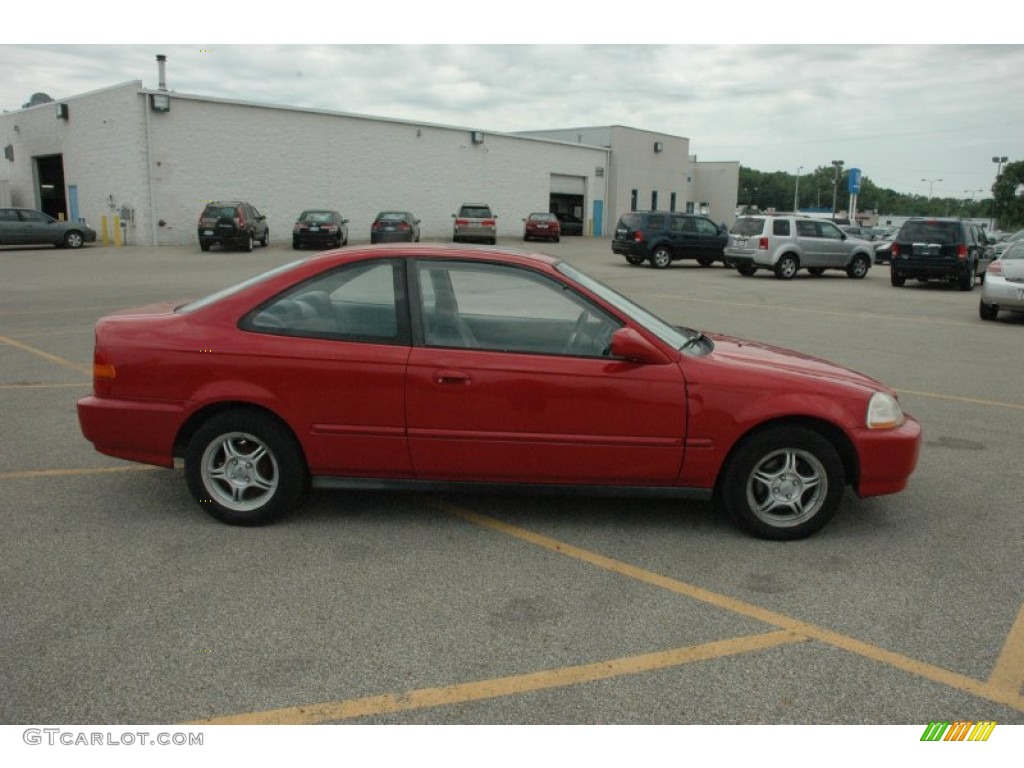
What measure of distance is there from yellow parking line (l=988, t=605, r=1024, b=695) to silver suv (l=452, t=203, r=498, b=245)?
1347 inches

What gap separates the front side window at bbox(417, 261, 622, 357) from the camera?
455cm

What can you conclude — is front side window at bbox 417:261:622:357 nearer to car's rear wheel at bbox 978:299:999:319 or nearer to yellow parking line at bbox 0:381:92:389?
yellow parking line at bbox 0:381:92:389

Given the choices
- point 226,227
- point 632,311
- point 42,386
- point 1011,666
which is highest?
point 226,227

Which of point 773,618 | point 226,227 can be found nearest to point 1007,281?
point 773,618

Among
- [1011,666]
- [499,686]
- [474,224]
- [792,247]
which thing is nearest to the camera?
[499,686]

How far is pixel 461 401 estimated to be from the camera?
14.6 feet

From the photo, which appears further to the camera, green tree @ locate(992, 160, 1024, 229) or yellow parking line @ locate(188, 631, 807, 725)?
green tree @ locate(992, 160, 1024, 229)

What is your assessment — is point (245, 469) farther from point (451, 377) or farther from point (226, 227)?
point (226, 227)

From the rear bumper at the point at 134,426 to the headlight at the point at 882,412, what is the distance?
3663mm

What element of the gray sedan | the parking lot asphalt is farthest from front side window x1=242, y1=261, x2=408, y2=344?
the gray sedan

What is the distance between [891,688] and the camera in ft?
10.4

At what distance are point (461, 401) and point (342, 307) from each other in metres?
0.85

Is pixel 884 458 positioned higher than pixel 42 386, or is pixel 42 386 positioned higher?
pixel 884 458

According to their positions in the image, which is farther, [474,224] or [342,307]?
[474,224]
